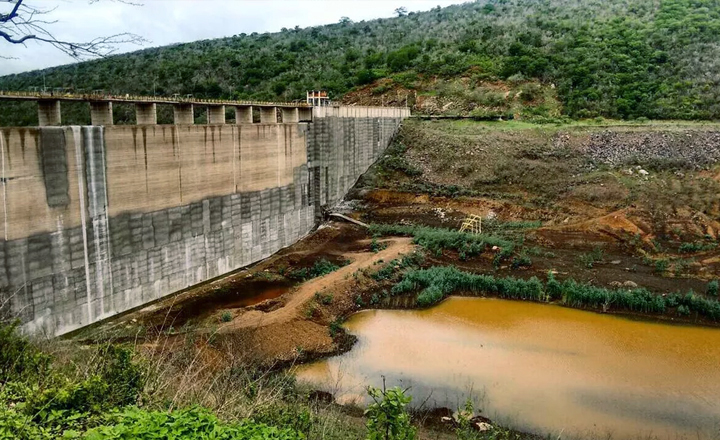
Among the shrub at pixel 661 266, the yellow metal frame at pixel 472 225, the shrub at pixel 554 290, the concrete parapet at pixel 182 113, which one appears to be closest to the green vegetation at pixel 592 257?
the shrub at pixel 661 266

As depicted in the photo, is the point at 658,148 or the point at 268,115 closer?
the point at 268,115

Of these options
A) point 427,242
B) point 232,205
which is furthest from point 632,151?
point 232,205

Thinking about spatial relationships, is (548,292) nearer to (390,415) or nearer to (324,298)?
(324,298)

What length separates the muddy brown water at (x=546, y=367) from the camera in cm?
1436

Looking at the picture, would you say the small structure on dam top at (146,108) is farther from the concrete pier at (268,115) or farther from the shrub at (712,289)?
the shrub at (712,289)

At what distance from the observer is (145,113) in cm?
2203

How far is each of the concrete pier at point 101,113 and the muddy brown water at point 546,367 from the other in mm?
10930

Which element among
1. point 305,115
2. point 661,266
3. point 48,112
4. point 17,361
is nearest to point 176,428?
point 17,361

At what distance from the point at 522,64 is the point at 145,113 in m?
34.5

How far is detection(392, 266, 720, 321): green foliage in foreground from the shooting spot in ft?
69.9

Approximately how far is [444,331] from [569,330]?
421 centimetres

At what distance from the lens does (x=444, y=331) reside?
19922 millimetres

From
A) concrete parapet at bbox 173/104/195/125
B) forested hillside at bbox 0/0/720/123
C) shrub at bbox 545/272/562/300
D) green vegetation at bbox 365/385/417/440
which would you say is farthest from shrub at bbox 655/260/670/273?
green vegetation at bbox 365/385/417/440

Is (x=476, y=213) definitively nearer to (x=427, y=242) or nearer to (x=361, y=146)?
(x=427, y=242)
